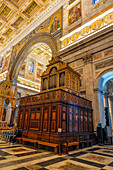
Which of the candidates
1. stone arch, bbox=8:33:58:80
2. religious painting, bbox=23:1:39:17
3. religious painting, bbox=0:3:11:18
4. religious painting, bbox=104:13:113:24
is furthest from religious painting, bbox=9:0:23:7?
religious painting, bbox=104:13:113:24

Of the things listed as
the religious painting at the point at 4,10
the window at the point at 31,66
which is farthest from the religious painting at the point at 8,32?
the window at the point at 31,66

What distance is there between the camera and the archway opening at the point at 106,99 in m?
7.60

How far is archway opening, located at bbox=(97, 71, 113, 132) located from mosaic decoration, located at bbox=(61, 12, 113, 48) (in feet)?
11.3

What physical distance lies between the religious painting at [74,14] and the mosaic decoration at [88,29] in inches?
60.4

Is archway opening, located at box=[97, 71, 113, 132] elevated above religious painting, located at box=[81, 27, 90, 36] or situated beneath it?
situated beneath

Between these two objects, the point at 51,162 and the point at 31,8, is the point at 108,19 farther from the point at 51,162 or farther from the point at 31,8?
the point at 31,8

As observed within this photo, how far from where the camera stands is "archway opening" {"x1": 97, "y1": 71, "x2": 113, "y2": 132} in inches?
299

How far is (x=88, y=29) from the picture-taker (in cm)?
902

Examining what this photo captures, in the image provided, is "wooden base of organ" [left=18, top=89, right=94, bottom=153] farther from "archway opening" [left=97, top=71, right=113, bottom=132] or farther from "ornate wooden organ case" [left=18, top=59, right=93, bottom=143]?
"archway opening" [left=97, top=71, right=113, bottom=132]

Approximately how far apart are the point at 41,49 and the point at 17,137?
15357 millimetres

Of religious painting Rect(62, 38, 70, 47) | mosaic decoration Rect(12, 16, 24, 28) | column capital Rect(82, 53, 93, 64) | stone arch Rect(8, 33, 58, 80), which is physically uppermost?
mosaic decoration Rect(12, 16, 24, 28)

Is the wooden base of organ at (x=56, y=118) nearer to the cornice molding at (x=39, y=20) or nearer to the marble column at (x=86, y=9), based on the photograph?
the marble column at (x=86, y=9)

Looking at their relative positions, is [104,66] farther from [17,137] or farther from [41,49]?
[41,49]

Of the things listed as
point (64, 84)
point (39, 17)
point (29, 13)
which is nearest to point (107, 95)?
point (64, 84)
